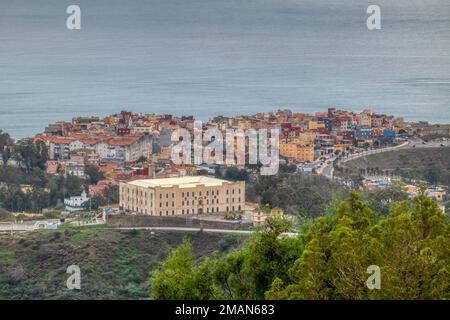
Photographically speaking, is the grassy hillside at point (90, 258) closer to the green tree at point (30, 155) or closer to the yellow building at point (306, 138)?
the green tree at point (30, 155)

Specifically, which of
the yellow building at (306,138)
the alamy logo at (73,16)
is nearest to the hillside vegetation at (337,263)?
the yellow building at (306,138)

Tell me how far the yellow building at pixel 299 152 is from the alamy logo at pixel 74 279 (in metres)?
7.15

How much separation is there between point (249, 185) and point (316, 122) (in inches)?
188

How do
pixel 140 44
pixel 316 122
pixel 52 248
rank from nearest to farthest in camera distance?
pixel 52 248 → pixel 316 122 → pixel 140 44

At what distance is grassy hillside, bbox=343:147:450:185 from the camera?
18.2 metres

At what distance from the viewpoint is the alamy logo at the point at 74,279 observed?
11.8 meters

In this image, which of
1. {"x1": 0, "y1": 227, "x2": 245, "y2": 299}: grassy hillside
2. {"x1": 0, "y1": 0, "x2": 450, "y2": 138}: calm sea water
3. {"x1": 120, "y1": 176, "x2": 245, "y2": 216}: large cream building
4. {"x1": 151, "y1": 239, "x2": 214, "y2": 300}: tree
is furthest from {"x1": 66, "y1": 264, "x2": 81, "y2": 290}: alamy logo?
{"x1": 0, "y1": 0, "x2": 450, "y2": 138}: calm sea water

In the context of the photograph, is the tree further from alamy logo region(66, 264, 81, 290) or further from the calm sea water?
the calm sea water

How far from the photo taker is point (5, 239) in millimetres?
14648

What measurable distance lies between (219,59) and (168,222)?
1481 cm

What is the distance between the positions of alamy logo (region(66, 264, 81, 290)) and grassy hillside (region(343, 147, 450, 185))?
6.24 metres
